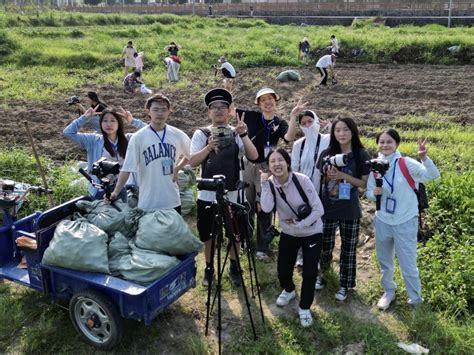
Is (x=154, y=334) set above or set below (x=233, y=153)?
below

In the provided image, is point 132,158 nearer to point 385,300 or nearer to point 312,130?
point 312,130

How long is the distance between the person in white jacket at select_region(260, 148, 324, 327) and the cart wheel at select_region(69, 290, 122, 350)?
1.57 meters

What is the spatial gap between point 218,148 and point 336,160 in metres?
1.09

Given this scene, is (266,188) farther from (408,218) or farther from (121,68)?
(121,68)

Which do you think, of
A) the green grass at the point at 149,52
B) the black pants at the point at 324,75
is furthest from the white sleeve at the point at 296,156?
the black pants at the point at 324,75

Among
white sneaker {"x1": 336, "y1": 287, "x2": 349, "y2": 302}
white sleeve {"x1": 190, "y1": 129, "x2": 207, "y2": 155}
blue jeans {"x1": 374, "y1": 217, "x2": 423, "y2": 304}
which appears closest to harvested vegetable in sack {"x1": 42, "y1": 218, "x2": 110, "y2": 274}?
white sleeve {"x1": 190, "y1": 129, "x2": 207, "y2": 155}

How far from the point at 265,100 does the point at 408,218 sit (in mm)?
1866

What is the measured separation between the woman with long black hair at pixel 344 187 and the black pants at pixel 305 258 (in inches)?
16.7

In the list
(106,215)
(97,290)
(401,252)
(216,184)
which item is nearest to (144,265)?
(97,290)

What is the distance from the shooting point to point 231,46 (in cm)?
2609

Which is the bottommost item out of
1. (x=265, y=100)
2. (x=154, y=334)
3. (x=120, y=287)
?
(x=154, y=334)

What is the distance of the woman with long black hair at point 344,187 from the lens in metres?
4.30

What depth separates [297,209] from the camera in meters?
4.16

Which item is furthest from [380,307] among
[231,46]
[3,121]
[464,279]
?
[231,46]
